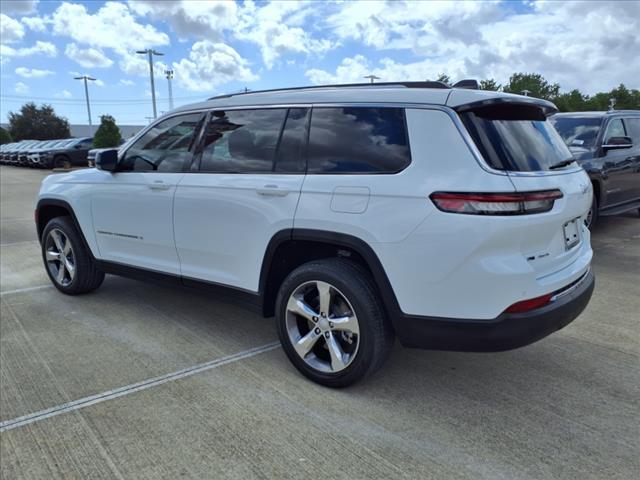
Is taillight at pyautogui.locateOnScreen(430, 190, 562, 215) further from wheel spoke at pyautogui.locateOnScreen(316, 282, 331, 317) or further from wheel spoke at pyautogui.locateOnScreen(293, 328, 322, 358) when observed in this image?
wheel spoke at pyautogui.locateOnScreen(293, 328, 322, 358)

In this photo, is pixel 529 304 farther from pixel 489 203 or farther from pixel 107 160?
pixel 107 160

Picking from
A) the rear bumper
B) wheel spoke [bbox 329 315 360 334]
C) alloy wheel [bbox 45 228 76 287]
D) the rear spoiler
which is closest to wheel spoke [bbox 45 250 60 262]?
alloy wheel [bbox 45 228 76 287]

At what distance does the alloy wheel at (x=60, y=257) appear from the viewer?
5.04m

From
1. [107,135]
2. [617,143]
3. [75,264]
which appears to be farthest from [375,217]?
[107,135]

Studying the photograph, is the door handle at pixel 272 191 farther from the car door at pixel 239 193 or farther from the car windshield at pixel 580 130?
the car windshield at pixel 580 130

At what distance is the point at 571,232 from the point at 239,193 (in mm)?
2080

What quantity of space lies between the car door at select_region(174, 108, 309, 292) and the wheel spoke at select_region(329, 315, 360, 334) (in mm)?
654

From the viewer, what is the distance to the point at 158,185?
13.3ft

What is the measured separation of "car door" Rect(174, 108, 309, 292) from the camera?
3.31 meters

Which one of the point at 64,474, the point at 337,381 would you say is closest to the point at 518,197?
the point at 337,381

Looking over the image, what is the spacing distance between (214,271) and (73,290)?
2.10m

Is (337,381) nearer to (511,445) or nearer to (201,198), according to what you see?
(511,445)

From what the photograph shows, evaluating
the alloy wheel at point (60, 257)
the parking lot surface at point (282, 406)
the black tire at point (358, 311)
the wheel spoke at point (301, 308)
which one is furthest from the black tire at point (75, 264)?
the black tire at point (358, 311)

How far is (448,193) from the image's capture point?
262cm
